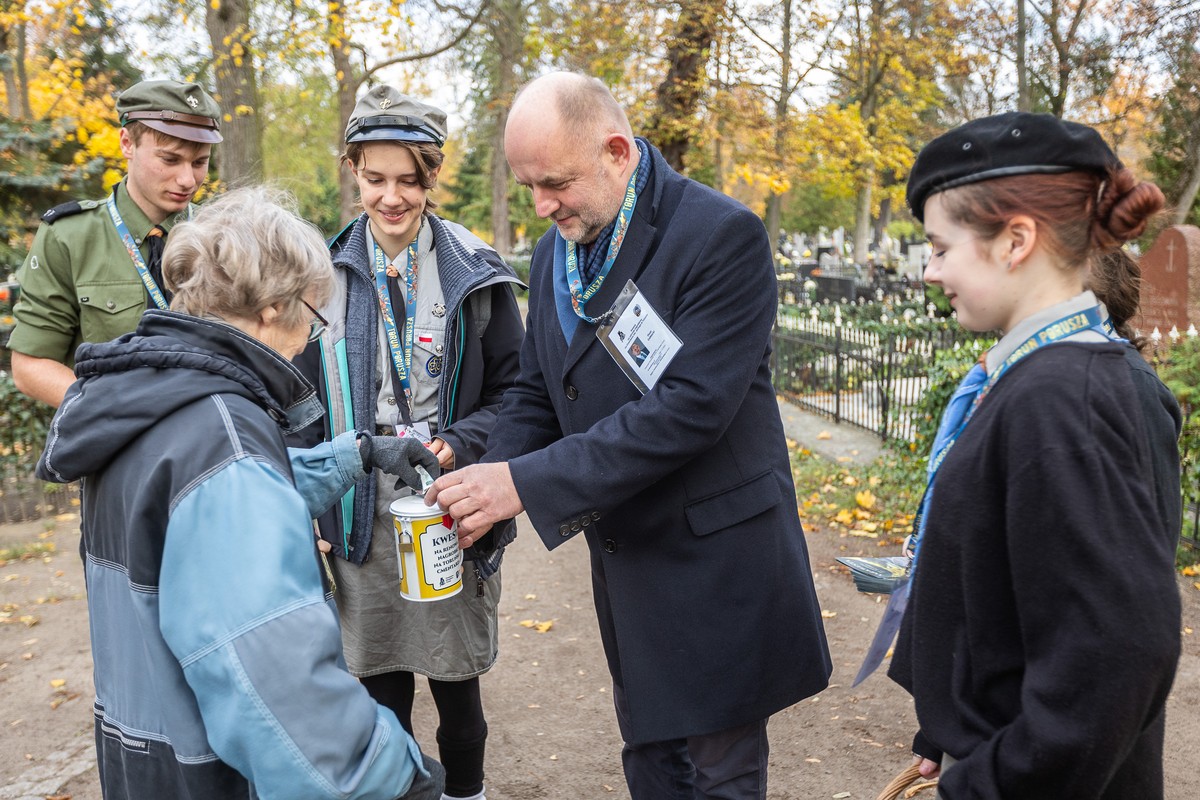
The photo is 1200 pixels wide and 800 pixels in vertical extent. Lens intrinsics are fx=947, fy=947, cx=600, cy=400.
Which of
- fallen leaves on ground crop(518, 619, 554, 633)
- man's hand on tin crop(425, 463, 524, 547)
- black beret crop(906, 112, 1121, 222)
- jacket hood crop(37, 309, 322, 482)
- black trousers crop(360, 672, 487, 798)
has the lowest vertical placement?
fallen leaves on ground crop(518, 619, 554, 633)

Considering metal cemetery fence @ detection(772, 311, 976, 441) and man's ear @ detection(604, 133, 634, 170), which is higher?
man's ear @ detection(604, 133, 634, 170)

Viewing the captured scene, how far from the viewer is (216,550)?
4.90 ft

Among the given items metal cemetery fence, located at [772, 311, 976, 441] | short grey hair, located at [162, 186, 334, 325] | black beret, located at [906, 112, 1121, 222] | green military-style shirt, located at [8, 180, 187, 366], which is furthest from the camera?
metal cemetery fence, located at [772, 311, 976, 441]

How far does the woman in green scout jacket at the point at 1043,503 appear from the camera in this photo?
127 centimetres

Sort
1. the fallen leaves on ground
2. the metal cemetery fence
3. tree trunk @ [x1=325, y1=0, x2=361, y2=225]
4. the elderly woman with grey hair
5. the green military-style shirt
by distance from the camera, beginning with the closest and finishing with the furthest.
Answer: the elderly woman with grey hair < the green military-style shirt < the fallen leaves on ground < the metal cemetery fence < tree trunk @ [x1=325, y1=0, x2=361, y2=225]

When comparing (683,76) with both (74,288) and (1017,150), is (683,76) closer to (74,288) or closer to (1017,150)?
(74,288)

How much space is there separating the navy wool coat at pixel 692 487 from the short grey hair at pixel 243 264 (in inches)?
26.5

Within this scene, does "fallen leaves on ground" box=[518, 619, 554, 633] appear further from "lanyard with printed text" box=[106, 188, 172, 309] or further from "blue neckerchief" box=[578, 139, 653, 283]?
"blue neckerchief" box=[578, 139, 653, 283]

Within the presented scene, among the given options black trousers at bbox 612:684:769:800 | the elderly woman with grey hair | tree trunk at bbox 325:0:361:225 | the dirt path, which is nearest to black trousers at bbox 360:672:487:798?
the dirt path

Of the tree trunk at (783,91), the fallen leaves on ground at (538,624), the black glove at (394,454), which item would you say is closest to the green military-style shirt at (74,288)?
the black glove at (394,454)

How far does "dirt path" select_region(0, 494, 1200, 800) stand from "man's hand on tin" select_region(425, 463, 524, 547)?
166 centimetres

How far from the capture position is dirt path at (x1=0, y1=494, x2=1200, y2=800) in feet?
11.4

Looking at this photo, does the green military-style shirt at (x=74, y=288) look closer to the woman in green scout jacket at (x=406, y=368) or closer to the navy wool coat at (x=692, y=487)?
the woman in green scout jacket at (x=406, y=368)

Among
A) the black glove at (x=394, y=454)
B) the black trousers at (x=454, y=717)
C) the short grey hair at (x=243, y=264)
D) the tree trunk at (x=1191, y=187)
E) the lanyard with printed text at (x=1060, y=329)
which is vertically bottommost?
the black trousers at (x=454, y=717)
